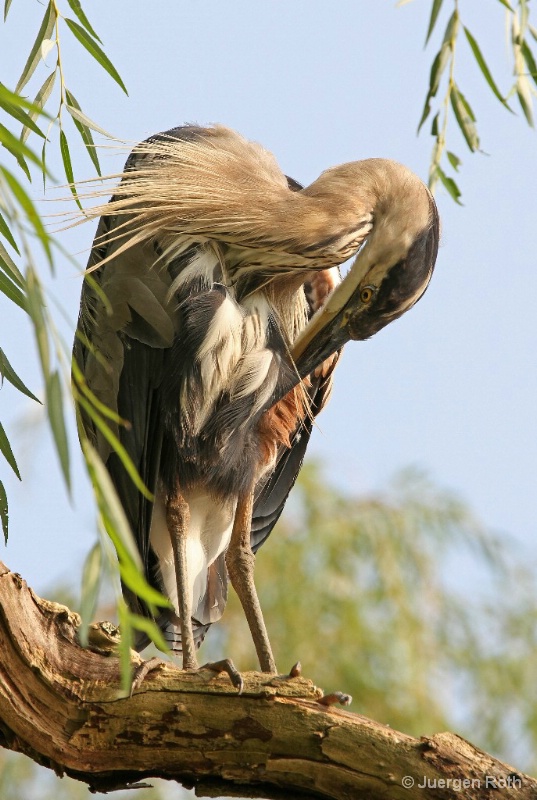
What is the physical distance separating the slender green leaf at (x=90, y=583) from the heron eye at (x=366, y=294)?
141 cm

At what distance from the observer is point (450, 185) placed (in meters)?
2.32

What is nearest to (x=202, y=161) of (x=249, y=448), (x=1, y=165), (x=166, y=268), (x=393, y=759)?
(x=166, y=268)

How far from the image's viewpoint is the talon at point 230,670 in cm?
175

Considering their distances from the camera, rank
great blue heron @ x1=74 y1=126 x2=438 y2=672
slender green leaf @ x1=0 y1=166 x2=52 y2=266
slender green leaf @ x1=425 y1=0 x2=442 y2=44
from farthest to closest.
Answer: great blue heron @ x1=74 y1=126 x2=438 y2=672
slender green leaf @ x1=425 y1=0 x2=442 y2=44
slender green leaf @ x1=0 y1=166 x2=52 y2=266

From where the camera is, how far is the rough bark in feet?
5.57

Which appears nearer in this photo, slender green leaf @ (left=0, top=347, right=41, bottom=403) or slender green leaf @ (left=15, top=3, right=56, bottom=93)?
slender green leaf @ (left=0, top=347, right=41, bottom=403)

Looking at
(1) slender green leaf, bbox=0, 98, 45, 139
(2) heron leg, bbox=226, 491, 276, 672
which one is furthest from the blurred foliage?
(1) slender green leaf, bbox=0, 98, 45, 139

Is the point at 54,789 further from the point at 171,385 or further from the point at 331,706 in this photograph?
the point at 331,706

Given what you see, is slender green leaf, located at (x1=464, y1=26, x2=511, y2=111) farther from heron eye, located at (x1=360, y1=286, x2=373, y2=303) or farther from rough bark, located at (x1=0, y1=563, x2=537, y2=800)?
rough bark, located at (x1=0, y1=563, x2=537, y2=800)

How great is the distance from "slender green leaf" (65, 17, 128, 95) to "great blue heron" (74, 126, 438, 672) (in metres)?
0.50

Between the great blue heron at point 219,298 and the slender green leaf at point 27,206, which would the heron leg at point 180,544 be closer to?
the great blue heron at point 219,298

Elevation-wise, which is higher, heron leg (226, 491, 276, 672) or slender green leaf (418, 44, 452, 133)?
slender green leaf (418, 44, 452, 133)

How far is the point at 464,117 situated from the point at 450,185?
0.49 feet

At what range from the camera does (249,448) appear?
2.49m
